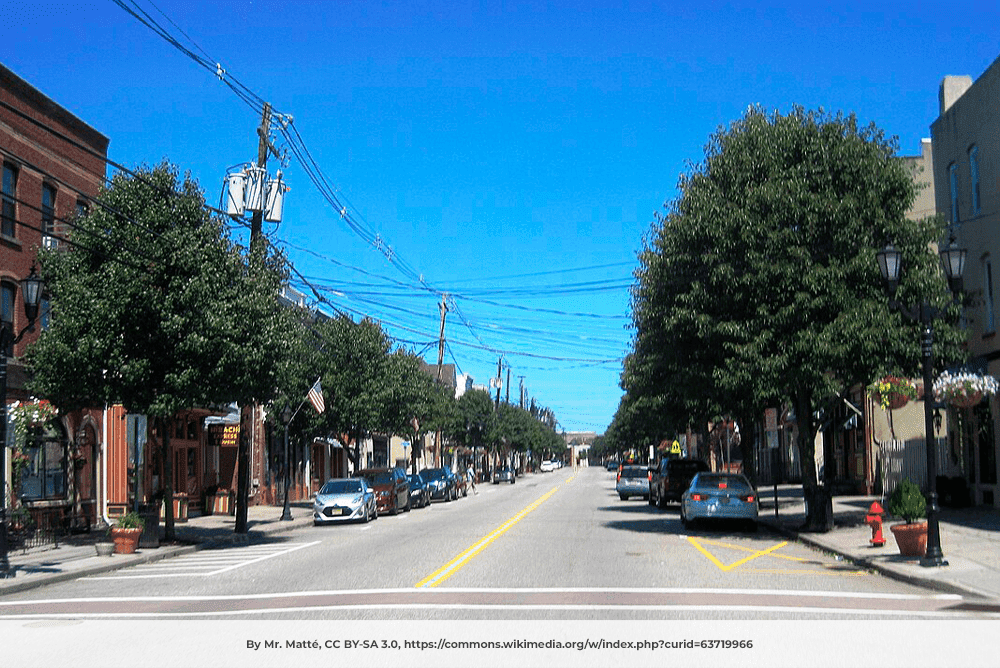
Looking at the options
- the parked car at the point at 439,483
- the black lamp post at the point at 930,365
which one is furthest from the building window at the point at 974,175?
the parked car at the point at 439,483

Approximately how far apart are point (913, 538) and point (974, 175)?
12.4 meters

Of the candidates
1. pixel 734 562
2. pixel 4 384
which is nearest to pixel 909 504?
pixel 734 562

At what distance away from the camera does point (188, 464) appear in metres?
37.2

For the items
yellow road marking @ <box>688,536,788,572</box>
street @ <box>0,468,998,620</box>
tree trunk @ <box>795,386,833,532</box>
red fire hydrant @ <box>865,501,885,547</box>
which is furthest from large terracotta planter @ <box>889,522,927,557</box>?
tree trunk @ <box>795,386,833,532</box>

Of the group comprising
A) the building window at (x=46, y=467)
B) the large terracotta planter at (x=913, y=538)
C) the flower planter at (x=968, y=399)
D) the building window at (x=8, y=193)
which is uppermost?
the building window at (x=8, y=193)

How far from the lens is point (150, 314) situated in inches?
852

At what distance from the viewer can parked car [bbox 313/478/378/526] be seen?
3206 centimetres

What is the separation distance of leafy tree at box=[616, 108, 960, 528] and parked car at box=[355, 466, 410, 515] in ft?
52.2

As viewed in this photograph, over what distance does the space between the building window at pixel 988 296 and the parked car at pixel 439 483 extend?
27.7m

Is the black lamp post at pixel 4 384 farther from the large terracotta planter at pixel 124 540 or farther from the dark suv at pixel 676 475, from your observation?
the dark suv at pixel 676 475

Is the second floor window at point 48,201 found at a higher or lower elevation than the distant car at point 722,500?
higher

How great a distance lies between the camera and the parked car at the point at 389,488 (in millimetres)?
36781
